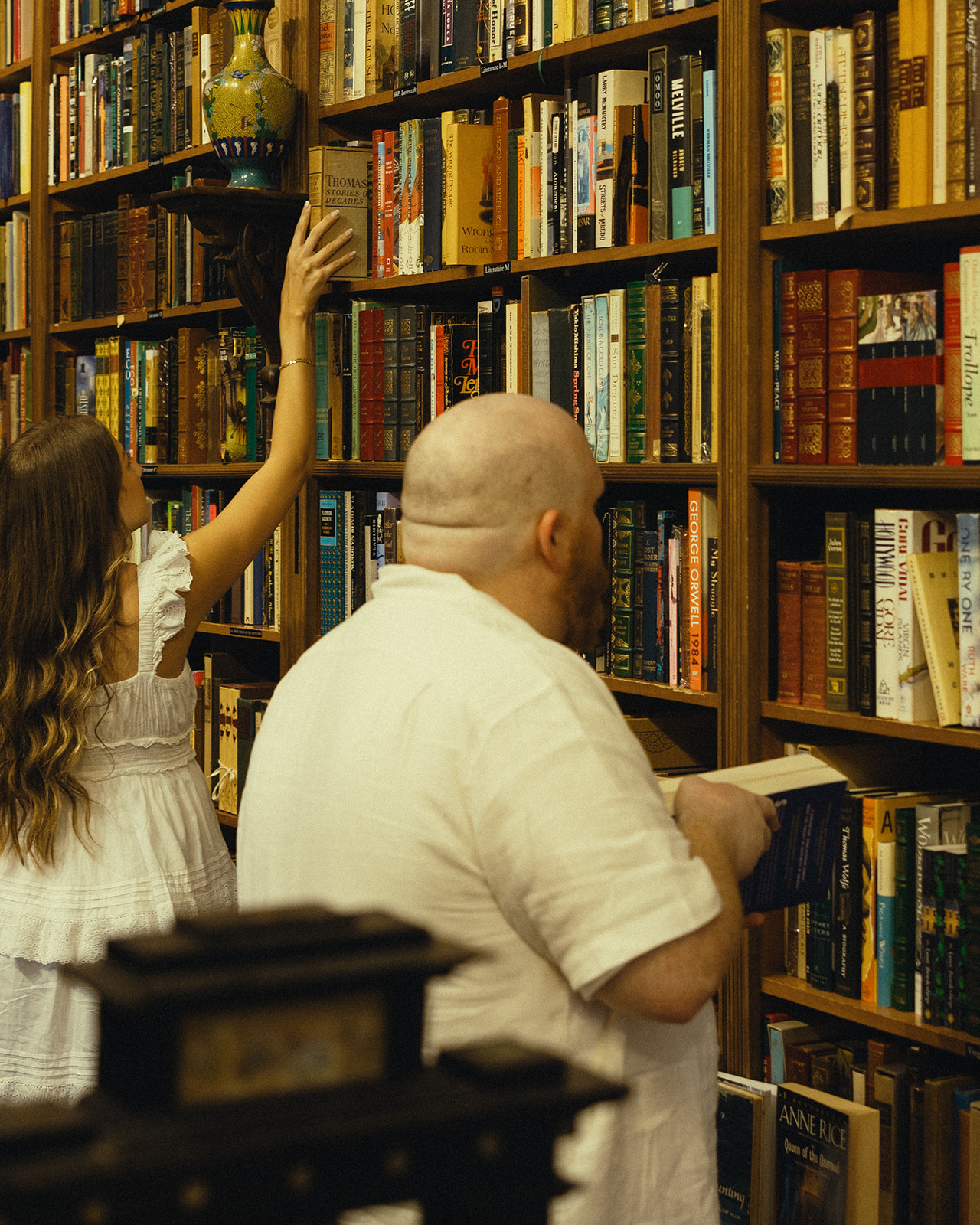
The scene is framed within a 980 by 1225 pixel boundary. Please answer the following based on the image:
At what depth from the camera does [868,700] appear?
6.30 ft

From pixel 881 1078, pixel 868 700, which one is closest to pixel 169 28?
pixel 868 700

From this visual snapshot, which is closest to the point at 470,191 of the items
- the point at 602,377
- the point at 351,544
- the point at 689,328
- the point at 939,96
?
the point at 602,377

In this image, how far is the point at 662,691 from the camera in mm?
2197

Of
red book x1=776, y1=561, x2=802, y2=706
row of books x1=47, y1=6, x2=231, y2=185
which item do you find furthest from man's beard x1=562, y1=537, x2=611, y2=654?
row of books x1=47, y1=6, x2=231, y2=185

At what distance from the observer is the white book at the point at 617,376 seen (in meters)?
2.24

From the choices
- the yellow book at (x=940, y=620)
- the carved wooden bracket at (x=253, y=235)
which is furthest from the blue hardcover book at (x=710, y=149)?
the carved wooden bracket at (x=253, y=235)

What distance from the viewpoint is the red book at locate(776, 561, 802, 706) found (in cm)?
203

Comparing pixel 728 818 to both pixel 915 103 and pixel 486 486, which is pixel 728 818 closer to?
pixel 486 486

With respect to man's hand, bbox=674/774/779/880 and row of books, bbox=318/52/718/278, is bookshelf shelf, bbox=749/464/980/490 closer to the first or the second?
row of books, bbox=318/52/718/278

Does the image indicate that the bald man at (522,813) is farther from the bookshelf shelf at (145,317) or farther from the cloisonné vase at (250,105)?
the bookshelf shelf at (145,317)

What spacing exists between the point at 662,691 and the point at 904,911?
1.63 ft

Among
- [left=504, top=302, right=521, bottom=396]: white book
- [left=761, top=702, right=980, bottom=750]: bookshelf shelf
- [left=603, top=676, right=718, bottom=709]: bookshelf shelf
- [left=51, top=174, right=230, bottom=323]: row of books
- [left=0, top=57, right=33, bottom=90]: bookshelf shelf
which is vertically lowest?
[left=761, top=702, right=980, bottom=750]: bookshelf shelf

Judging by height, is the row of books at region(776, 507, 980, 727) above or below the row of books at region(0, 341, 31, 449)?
below

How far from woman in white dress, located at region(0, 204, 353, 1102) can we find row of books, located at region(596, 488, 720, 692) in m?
0.66
